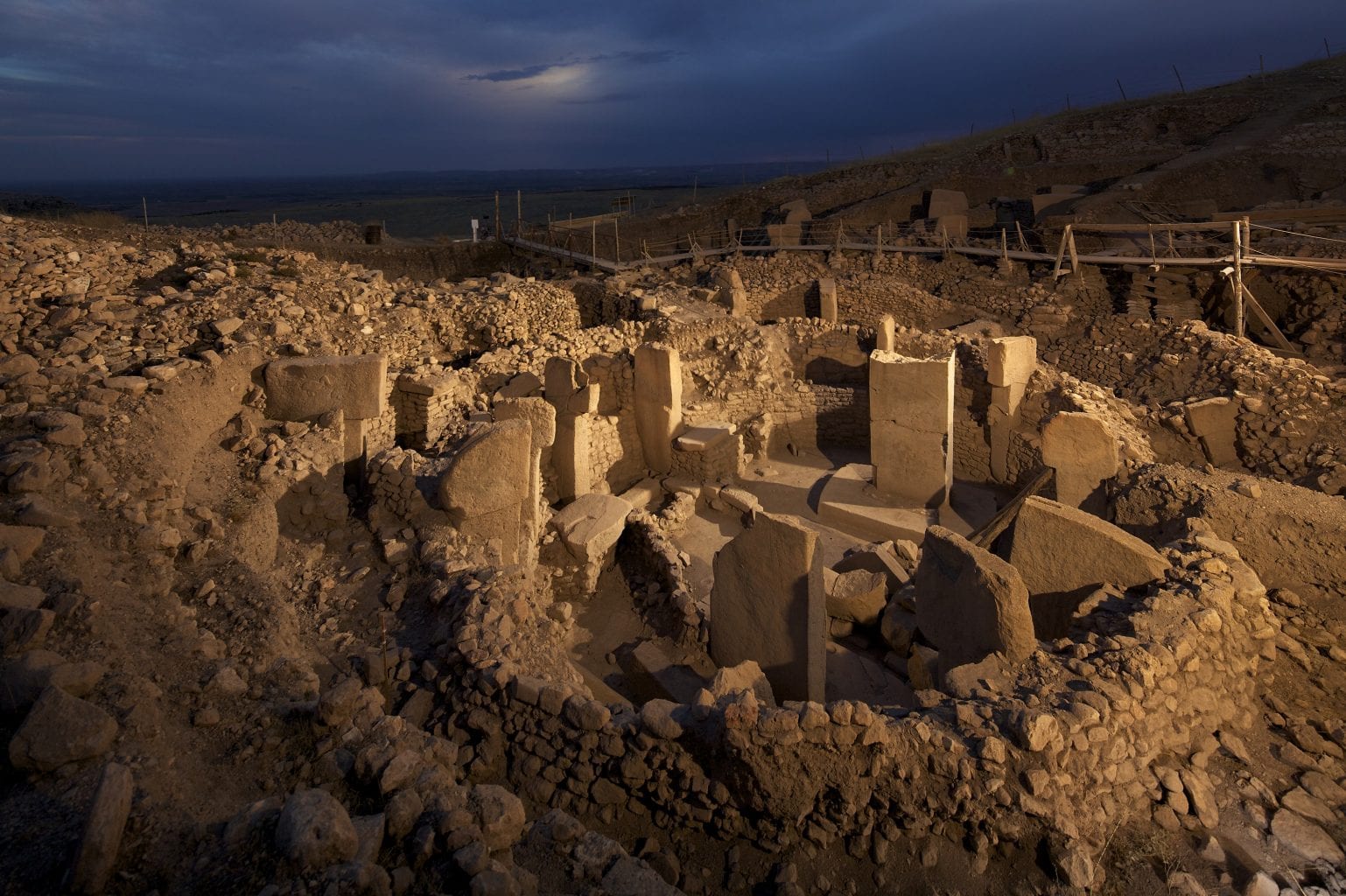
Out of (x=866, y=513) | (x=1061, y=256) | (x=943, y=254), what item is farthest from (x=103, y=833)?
(x=943, y=254)

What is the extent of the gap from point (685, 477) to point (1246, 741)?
20.4ft

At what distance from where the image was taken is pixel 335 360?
701 centimetres

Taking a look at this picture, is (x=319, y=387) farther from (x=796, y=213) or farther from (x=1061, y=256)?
(x=796, y=213)

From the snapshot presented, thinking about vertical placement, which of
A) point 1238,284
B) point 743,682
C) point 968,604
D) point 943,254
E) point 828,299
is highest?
point 943,254

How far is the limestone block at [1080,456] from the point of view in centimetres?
767

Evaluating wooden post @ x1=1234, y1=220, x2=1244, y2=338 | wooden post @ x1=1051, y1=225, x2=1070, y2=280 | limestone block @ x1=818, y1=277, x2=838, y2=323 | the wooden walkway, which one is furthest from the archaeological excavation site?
limestone block @ x1=818, y1=277, x2=838, y2=323

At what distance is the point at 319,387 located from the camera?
6938 mm

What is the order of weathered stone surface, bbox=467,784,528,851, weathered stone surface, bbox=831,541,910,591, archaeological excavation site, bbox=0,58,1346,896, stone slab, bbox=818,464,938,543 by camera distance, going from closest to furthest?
weathered stone surface, bbox=467,784,528,851
archaeological excavation site, bbox=0,58,1346,896
weathered stone surface, bbox=831,541,910,591
stone slab, bbox=818,464,938,543

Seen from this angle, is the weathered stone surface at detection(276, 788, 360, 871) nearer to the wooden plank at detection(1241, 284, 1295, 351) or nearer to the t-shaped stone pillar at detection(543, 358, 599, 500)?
the t-shaped stone pillar at detection(543, 358, 599, 500)

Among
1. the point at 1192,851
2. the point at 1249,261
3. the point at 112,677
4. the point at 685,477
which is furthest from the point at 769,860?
the point at 1249,261

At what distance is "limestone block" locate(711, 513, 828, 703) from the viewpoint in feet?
18.2

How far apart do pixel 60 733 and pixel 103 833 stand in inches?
26.5

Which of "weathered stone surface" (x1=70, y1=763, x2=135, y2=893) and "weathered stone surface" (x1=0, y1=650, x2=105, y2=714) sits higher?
"weathered stone surface" (x1=0, y1=650, x2=105, y2=714)

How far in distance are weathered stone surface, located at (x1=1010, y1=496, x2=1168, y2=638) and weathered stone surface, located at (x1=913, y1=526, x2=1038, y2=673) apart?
69 cm
